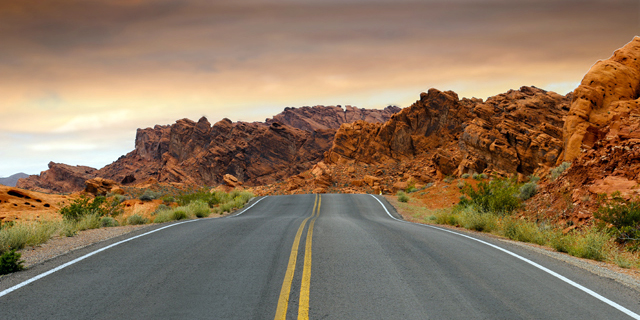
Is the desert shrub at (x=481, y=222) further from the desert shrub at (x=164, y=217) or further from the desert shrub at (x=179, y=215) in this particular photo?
the desert shrub at (x=164, y=217)

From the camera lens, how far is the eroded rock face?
18.2 meters

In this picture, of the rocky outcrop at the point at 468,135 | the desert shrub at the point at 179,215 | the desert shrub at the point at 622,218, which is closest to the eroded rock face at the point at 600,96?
the desert shrub at the point at 622,218

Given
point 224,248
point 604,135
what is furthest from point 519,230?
point 224,248

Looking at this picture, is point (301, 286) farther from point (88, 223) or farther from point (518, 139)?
point (518, 139)

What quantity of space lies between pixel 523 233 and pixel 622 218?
267 centimetres

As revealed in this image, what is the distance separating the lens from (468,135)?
4184 centimetres

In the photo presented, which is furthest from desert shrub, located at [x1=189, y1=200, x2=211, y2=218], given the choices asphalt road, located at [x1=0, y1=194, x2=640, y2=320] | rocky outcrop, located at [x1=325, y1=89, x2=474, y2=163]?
rocky outcrop, located at [x1=325, y1=89, x2=474, y2=163]

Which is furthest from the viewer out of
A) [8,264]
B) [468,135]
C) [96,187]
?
[468,135]

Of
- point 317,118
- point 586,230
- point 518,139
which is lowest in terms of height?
point 586,230

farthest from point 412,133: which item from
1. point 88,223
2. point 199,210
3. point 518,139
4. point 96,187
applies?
point 88,223

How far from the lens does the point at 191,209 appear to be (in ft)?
63.8

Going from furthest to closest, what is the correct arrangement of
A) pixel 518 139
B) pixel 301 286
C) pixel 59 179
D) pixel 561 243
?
pixel 59 179, pixel 518 139, pixel 561 243, pixel 301 286

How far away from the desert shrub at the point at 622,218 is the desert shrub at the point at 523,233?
5.55ft

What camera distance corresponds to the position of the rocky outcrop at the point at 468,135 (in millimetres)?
38406
